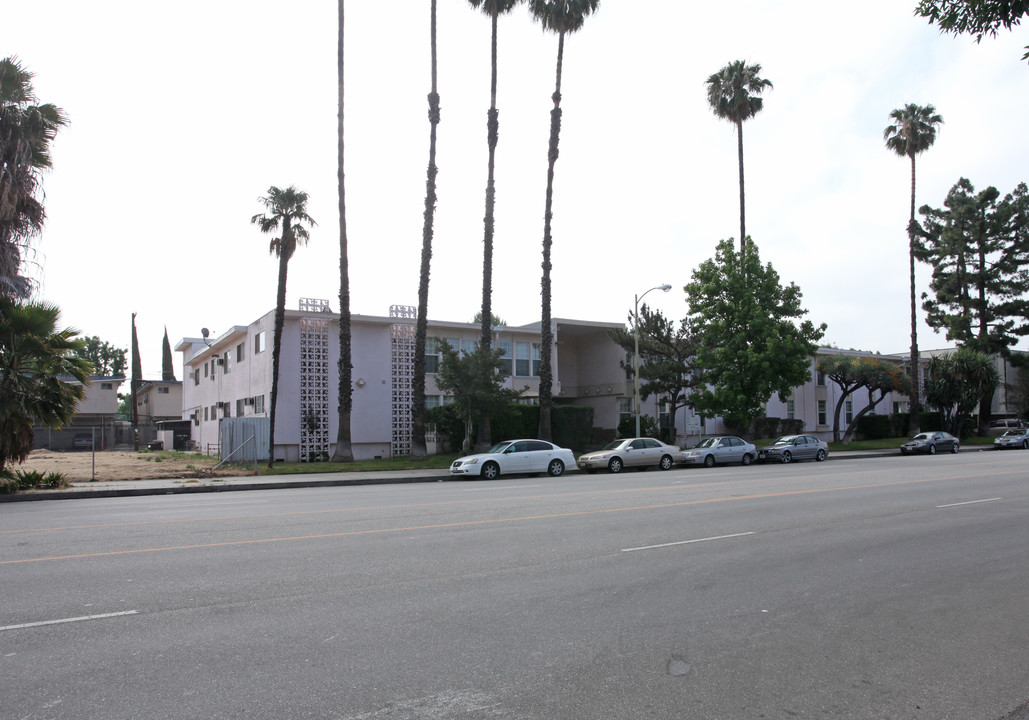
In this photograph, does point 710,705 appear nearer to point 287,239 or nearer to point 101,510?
point 101,510

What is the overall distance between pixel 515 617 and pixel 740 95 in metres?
40.8

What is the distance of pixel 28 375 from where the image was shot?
19.6m

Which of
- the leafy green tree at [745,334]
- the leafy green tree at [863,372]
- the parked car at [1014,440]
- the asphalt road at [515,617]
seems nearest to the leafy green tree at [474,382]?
the leafy green tree at [745,334]

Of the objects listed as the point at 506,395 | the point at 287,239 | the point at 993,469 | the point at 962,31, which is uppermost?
the point at 287,239

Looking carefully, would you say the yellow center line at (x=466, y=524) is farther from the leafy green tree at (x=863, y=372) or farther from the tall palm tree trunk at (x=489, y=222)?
the leafy green tree at (x=863, y=372)

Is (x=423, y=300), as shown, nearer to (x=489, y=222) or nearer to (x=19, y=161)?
(x=489, y=222)

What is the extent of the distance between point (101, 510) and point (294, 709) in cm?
1302

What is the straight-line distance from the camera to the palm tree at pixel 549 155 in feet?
108

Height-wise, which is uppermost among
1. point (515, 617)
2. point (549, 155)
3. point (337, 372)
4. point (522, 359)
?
point (549, 155)

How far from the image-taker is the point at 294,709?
4.59 metres

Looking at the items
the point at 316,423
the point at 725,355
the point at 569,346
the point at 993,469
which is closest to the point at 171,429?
the point at 316,423

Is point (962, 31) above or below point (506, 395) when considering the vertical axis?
above

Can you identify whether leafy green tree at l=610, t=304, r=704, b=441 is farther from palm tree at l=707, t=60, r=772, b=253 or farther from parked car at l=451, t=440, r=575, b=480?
parked car at l=451, t=440, r=575, b=480

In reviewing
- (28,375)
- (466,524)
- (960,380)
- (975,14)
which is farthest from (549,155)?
(960,380)
